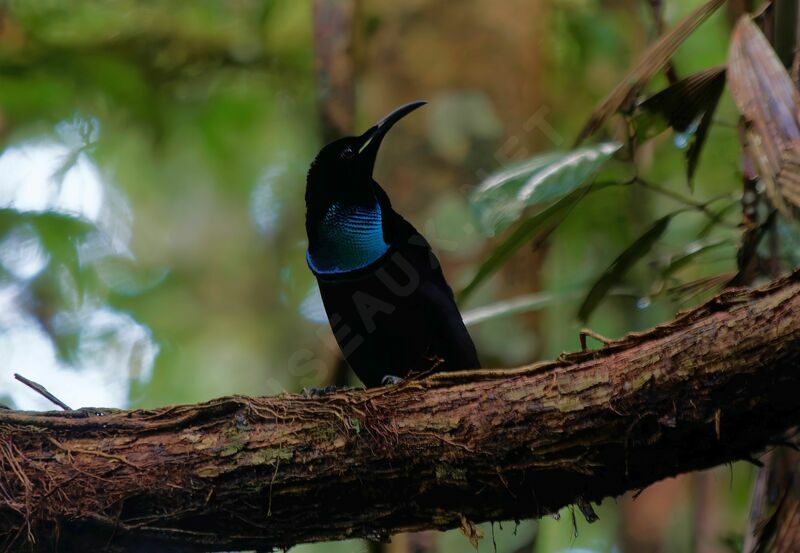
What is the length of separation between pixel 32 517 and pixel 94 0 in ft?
15.6

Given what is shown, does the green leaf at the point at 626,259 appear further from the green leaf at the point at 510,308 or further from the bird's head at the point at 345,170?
the bird's head at the point at 345,170

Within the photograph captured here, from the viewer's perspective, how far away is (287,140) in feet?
24.1

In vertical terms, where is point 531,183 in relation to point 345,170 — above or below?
below

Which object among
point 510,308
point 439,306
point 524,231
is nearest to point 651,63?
point 524,231

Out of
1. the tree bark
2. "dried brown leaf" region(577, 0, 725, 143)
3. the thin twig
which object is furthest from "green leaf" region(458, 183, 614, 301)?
the thin twig

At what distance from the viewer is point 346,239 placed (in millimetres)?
3496

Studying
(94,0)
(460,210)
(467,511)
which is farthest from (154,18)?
(467,511)

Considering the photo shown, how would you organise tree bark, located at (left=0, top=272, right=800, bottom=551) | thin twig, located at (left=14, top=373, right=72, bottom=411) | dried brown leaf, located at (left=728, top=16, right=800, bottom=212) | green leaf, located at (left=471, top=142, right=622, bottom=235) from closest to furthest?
tree bark, located at (left=0, top=272, right=800, bottom=551) → dried brown leaf, located at (left=728, top=16, right=800, bottom=212) → thin twig, located at (left=14, top=373, right=72, bottom=411) → green leaf, located at (left=471, top=142, right=622, bottom=235)

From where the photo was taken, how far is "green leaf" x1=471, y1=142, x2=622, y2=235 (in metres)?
3.19

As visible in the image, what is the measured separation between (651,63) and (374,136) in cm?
105

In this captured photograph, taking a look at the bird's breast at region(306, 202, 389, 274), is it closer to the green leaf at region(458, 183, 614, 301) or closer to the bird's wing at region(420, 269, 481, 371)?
the bird's wing at region(420, 269, 481, 371)

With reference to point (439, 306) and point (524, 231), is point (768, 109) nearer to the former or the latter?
point (524, 231)

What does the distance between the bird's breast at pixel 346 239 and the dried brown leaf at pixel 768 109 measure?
4.41 ft

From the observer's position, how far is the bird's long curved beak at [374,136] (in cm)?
353
